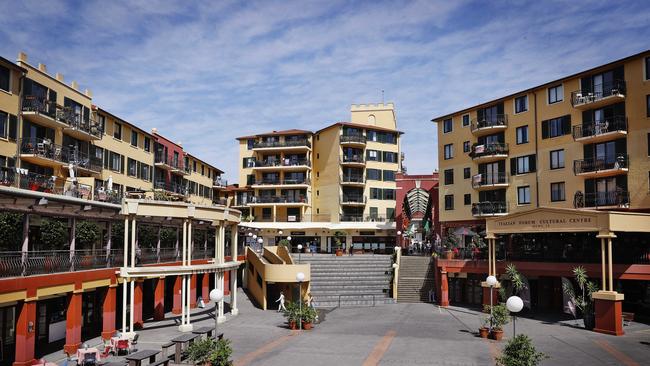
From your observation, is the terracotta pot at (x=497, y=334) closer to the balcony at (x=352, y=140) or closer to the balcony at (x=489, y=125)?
the balcony at (x=489, y=125)

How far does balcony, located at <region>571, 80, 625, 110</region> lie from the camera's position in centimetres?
3969

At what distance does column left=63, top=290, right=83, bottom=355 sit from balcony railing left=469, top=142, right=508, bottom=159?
36623mm

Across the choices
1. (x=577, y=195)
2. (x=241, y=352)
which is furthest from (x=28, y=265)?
(x=577, y=195)

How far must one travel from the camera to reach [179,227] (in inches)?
1789

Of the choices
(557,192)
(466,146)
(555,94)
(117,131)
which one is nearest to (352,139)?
(466,146)

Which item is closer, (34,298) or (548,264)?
(34,298)

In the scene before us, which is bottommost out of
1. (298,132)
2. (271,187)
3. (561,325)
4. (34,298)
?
(561,325)

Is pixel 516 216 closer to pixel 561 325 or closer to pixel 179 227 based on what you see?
pixel 561 325

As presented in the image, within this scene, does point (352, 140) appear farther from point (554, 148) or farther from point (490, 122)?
point (554, 148)

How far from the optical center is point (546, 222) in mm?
35844

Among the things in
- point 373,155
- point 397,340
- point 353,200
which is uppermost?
point 373,155

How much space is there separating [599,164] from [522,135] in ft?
26.5

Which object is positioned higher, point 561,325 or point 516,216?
point 516,216

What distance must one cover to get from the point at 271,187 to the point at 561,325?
4711 centimetres
